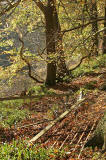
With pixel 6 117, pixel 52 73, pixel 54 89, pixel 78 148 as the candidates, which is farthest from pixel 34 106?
pixel 78 148

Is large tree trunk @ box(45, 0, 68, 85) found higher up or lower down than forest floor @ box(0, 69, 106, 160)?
higher up

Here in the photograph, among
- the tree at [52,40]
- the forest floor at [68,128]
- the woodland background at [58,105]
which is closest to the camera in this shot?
the woodland background at [58,105]

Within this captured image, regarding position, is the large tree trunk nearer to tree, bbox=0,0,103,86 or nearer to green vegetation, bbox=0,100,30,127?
tree, bbox=0,0,103,86

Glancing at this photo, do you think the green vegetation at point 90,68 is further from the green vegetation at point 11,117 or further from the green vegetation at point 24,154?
the green vegetation at point 24,154

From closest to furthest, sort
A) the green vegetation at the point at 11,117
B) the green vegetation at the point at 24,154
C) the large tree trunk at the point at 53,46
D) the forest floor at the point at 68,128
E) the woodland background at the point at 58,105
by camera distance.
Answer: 1. the green vegetation at the point at 24,154
2. the woodland background at the point at 58,105
3. the forest floor at the point at 68,128
4. the green vegetation at the point at 11,117
5. the large tree trunk at the point at 53,46

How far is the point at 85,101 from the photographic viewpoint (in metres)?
Result: 8.38

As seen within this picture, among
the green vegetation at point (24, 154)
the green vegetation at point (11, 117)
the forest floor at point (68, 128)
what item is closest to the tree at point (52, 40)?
the forest floor at point (68, 128)

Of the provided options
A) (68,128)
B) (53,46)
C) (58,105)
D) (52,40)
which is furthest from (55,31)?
(68,128)

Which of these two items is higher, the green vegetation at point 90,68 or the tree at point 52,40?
the tree at point 52,40

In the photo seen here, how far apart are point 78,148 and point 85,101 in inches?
153

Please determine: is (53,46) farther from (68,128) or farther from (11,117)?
(68,128)

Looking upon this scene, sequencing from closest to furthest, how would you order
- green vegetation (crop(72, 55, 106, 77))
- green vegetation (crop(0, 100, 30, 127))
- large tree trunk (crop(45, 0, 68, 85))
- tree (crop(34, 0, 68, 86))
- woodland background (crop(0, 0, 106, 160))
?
woodland background (crop(0, 0, 106, 160)) → green vegetation (crop(0, 100, 30, 127)) → large tree trunk (crop(45, 0, 68, 85)) → tree (crop(34, 0, 68, 86)) → green vegetation (crop(72, 55, 106, 77))

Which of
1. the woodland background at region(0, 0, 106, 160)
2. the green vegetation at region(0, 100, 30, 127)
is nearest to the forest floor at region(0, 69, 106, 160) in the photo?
the woodland background at region(0, 0, 106, 160)

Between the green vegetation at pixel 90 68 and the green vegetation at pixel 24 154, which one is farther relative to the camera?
the green vegetation at pixel 90 68
